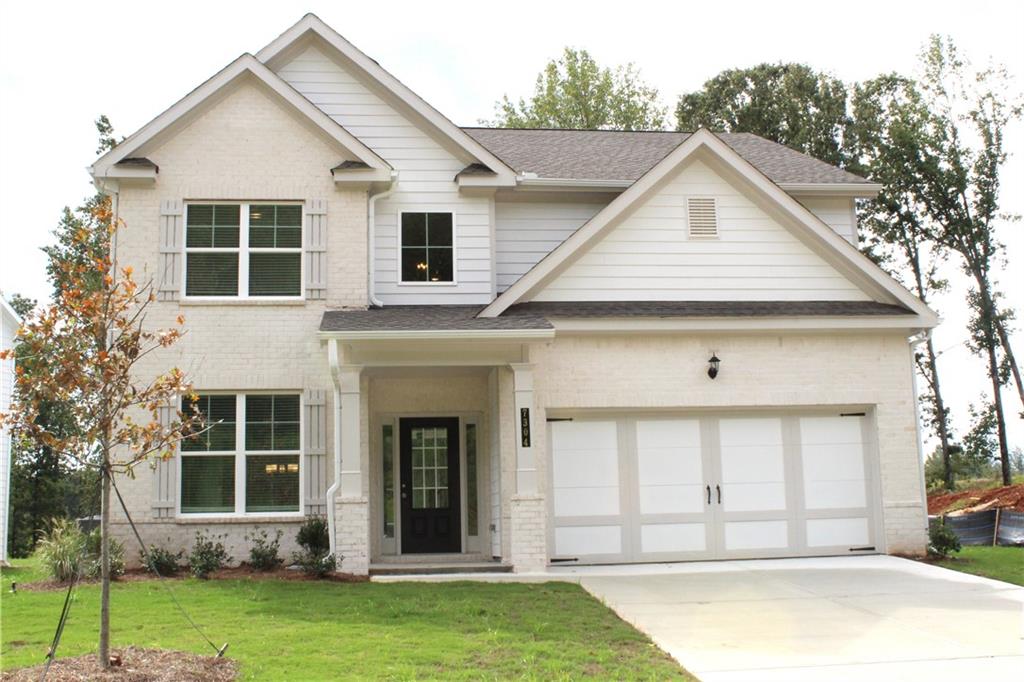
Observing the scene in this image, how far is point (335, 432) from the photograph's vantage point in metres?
14.3

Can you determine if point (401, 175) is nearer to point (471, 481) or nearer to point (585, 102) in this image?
point (471, 481)

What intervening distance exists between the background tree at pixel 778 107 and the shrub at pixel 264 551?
2717 centimetres

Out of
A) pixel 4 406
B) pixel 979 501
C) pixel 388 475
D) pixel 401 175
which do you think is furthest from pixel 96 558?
pixel 979 501

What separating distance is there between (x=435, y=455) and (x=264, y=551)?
3263mm

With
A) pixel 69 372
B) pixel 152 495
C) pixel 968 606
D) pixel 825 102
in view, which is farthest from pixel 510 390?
pixel 825 102

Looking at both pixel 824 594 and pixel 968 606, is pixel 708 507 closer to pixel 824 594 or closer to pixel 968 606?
pixel 824 594

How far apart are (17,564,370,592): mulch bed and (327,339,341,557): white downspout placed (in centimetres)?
46

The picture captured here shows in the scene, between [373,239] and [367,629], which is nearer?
[367,629]

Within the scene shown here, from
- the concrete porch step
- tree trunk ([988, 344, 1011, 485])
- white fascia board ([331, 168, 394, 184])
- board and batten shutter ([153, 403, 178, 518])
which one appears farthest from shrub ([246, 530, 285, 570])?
tree trunk ([988, 344, 1011, 485])

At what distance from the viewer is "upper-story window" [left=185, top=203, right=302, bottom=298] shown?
14891 millimetres

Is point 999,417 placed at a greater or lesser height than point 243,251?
lesser

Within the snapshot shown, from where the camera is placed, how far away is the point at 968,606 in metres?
10.8

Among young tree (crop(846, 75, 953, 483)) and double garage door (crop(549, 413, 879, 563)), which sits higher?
young tree (crop(846, 75, 953, 483))

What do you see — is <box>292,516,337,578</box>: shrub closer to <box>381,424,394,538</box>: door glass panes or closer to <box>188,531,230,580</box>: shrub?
<box>188,531,230,580</box>: shrub
